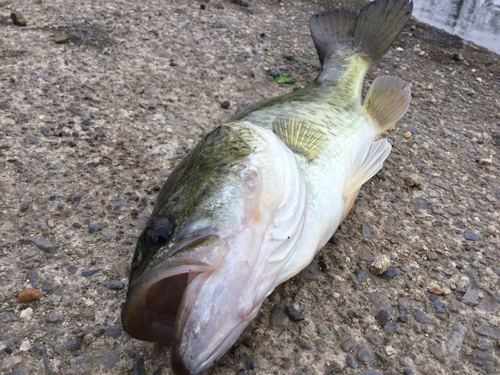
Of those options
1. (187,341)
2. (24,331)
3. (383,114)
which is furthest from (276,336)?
(383,114)

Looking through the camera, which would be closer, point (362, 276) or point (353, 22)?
point (362, 276)

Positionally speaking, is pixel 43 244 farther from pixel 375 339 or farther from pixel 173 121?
pixel 375 339

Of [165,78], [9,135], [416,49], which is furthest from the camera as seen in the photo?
[416,49]

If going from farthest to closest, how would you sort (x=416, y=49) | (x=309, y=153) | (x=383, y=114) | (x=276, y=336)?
(x=416, y=49) < (x=383, y=114) < (x=309, y=153) < (x=276, y=336)

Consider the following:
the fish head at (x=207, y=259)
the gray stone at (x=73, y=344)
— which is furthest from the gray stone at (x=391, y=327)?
the gray stone at (x=73, y=344)

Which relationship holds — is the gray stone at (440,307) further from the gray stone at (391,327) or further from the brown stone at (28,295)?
the brown stone at (28,295)

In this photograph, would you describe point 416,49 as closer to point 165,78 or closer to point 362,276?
point 165,78
